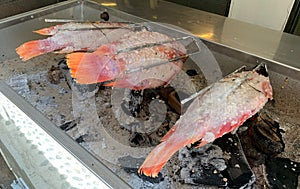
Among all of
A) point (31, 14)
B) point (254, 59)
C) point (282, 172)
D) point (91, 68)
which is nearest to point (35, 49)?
point (91, 68)

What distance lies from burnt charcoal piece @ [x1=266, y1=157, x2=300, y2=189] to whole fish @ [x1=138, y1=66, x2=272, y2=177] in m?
0.17

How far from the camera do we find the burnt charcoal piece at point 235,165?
77 cm

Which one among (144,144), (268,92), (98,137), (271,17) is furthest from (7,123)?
(271,17)

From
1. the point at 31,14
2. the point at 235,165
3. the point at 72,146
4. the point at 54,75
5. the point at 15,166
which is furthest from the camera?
the point at 31,14

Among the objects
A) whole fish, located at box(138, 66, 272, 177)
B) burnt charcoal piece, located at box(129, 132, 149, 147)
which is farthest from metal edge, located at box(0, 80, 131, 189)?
burnt charcoal piece, located at box(129, 132, 149, 147)

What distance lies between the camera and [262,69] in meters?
0.90

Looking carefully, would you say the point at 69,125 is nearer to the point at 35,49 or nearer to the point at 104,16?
the point at 35,49

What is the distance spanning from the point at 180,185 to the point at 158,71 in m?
0.36

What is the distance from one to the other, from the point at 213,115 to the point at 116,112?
36cm

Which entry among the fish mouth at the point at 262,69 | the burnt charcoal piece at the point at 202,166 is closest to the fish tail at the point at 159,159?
the burnt charcoal piece at the point at 202,166

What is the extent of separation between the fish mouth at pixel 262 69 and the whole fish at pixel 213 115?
5 centimetres

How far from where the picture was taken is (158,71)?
91cm

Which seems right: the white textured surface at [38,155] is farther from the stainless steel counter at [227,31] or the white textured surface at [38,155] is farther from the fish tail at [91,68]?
the stainless steel counter at [227,31]

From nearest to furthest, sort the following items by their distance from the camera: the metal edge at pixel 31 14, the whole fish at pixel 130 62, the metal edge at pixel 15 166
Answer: the whole fish at pixel 130 62, the metal edge at pixel 15 166, the metal edge at pixel 31 14
